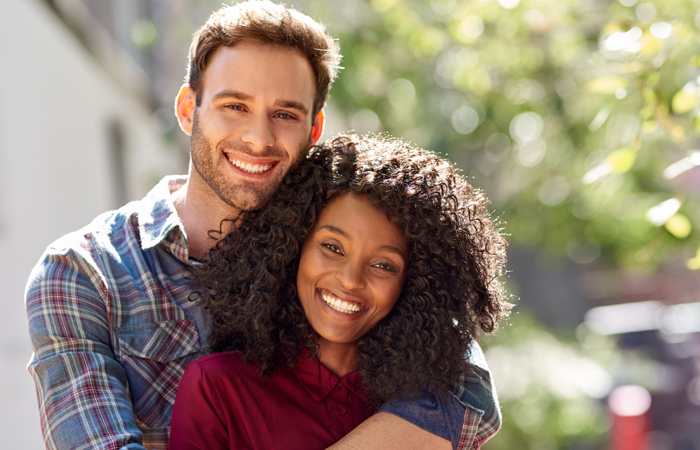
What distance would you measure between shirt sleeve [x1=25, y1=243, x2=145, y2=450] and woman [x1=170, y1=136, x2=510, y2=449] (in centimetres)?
19

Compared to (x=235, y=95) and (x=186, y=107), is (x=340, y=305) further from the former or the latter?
(x=186, y=107)

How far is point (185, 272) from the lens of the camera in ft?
8.03

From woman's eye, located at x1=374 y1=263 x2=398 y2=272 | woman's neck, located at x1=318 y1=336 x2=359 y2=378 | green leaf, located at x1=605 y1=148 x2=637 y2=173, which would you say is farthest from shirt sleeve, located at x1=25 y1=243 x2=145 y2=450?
green leaf, located at x1=605 y1=148 x2=637 y2=173

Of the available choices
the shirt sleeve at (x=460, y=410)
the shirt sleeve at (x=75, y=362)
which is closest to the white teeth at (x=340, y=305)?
the shirt sleeve at (x=460, y=410)

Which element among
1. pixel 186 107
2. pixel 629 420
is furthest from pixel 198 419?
pixel 629 420

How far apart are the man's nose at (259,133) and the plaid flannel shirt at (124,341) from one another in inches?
14.9

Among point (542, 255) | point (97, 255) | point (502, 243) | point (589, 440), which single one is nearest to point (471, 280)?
point (502, 243)

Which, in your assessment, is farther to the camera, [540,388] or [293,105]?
[540,388]

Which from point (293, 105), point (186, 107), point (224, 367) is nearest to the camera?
point (224, 367)

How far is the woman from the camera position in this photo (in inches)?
83.9

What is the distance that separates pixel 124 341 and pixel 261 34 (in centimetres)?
110

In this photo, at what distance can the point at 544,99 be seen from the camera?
18.9 feet

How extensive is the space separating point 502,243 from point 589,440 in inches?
221

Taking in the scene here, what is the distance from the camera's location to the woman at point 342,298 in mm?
2131
